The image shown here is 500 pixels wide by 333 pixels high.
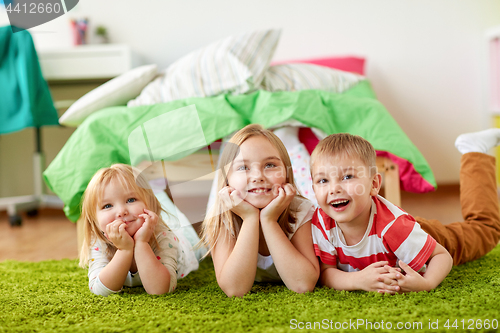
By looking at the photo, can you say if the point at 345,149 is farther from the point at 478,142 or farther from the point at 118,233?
the point at 478,142

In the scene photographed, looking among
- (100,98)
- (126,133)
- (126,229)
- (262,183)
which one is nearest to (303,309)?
(262,183)

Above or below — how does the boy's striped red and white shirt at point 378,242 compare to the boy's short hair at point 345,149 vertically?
below

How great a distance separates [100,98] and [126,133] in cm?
27

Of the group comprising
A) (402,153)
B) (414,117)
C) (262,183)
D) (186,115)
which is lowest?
(414,117)

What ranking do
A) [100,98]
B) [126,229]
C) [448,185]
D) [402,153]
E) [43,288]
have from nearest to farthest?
[126,229]
[43,288]
[402,153]
[100,98]
[448,185]

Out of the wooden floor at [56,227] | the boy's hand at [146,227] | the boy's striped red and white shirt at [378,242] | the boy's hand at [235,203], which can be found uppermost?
the boy's hand at [235,203]

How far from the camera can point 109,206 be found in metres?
0.85

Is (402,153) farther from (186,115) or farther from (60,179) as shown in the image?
(60,179)

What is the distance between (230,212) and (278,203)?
4.3 inches

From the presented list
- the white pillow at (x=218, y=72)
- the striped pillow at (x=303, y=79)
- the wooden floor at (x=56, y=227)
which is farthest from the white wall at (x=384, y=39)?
the white pillow at (x=218, y=72)

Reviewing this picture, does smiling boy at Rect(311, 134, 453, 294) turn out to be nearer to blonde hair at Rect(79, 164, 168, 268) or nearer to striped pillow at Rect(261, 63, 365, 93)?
blonde hair at Rect(79, 164, 168, 268)

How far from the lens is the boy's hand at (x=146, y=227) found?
0.83 metres

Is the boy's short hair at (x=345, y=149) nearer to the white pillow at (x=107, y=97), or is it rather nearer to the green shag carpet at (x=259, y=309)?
the green shag carpet at (x=259, y=309)

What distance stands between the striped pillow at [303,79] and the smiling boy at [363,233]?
2.54 feet
